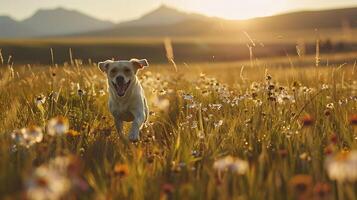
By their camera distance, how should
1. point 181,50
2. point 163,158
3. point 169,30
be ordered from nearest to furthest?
point 163,158 < point 181,50 < point 169,30

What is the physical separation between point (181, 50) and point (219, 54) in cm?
782

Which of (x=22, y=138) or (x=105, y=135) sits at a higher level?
(x=22, y=138)

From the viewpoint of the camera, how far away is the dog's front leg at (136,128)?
20.4ft

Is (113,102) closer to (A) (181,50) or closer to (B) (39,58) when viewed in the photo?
(B) (39,58)

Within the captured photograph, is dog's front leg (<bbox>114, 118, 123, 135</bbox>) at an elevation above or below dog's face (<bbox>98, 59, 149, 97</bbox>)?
below

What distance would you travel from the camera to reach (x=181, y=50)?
84125 millimetres

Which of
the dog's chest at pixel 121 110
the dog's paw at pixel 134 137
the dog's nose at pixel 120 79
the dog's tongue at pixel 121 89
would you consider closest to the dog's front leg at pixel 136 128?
the dog's paw at pixel 134 137

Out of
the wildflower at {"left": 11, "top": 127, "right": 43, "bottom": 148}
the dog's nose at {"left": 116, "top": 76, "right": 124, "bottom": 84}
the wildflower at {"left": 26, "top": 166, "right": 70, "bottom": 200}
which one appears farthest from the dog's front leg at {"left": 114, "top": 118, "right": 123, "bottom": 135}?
the wildflower at {"left": 26, "top": 166, "right": 70, "bottom": 200}

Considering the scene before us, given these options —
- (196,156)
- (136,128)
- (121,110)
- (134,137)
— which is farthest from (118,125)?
(196,156)

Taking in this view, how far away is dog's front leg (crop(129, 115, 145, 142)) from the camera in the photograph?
6.23 meters

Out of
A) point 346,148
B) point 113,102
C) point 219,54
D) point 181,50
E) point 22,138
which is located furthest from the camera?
point 181,50

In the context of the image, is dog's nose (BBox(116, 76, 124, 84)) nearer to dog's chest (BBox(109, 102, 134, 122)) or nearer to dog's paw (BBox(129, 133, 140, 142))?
dog's chest (BBox(109, 102, 134, 122))

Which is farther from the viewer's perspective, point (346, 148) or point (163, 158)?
point (346, 148)

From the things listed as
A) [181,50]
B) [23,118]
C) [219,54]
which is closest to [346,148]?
[23,118]
